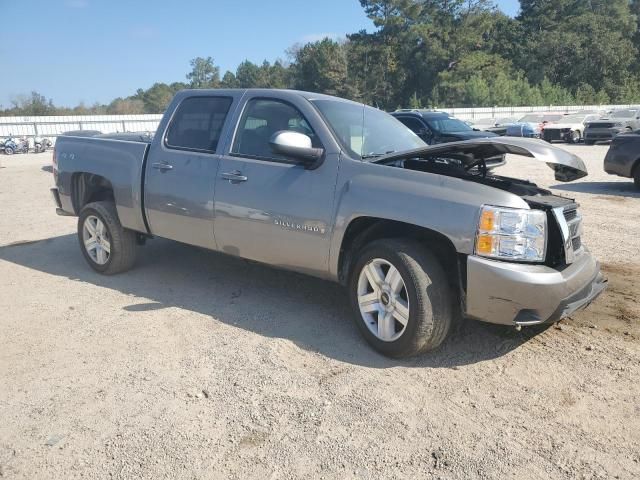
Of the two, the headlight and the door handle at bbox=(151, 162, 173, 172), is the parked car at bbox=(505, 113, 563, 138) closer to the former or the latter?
the door handle at bbox=(151, 162, 173, 172)

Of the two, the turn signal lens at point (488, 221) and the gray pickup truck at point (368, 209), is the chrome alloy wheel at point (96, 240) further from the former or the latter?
the turn signal lens at point (488, 221)

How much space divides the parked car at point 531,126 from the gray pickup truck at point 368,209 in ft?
81.3

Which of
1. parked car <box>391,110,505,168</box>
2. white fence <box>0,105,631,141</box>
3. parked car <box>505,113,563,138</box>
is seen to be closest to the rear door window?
parked car <box>391,110,505,168</box>

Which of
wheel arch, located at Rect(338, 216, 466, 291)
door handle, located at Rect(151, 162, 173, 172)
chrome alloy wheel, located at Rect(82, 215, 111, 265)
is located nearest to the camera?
wheel arch, located at Rect(338, 216, 466, 291)

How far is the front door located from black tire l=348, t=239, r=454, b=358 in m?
0.60

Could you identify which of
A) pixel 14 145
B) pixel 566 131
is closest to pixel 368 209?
pixel 566 131

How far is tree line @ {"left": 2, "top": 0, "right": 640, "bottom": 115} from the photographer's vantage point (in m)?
59.9

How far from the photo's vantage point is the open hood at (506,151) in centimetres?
359

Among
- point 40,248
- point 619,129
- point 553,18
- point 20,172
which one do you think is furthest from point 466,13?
point 40,248

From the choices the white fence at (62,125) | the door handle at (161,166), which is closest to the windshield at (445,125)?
the door handle at (161,166)

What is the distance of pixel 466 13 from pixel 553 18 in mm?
14820

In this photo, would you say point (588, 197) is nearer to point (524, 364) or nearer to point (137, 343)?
point (524, 364)

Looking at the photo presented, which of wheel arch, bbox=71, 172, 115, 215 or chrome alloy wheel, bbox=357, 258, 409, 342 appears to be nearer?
chrome alloy wheel, bbox=357, 258, 409, 342

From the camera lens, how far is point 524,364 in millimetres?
3631
